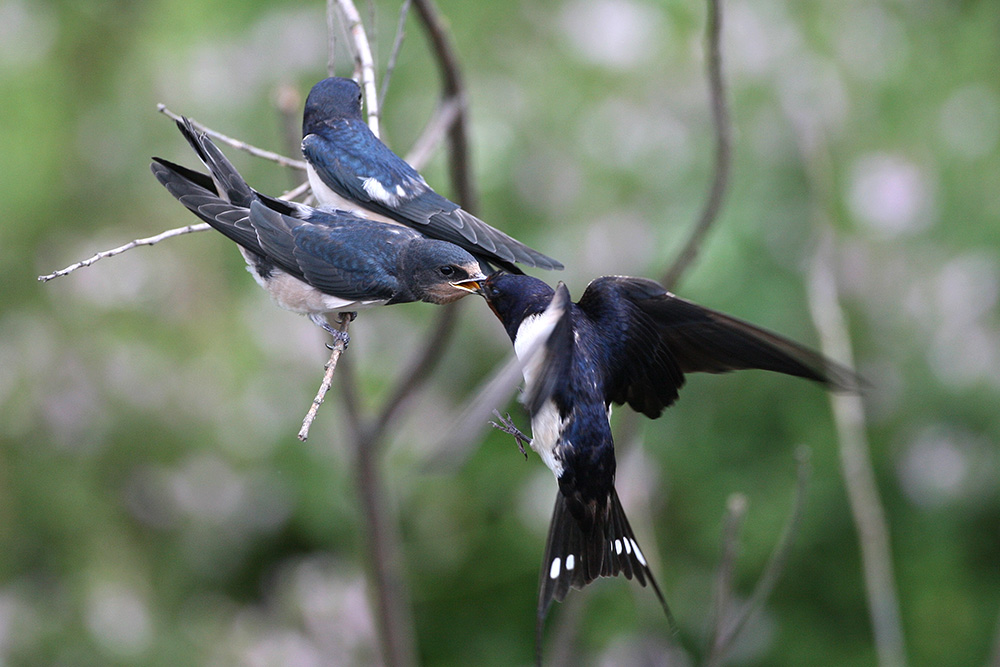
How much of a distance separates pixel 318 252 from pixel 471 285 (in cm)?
22

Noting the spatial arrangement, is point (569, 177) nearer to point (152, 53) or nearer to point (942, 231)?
point (942, 231)

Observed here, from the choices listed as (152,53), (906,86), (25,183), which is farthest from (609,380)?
(152,53)

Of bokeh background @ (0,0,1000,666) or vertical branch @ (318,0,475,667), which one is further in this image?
bokeh background @ (0,0,1000,666)

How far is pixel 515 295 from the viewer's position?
147 cm

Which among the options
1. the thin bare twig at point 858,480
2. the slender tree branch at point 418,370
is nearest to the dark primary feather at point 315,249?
the slender tree branch at point 418,370

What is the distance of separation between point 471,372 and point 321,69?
1210mm

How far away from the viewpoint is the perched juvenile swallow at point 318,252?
1405 millimetres

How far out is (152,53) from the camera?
406 cm

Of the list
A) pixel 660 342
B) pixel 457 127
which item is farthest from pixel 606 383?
pixel 457 127

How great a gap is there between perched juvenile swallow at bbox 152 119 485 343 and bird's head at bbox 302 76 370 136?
256 millimetres

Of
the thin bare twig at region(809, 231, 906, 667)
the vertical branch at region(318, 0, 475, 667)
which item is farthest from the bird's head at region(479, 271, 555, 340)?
the thin bare twig at region(809, 231, 906, 667)

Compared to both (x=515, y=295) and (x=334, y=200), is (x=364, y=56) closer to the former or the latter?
(x=334, y=200)

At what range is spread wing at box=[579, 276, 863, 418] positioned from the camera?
153cm

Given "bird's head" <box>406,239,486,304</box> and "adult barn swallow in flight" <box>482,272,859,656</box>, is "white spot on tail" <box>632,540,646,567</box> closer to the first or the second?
"adult barn swallow in flight" <box>482,272,859,656</box>
